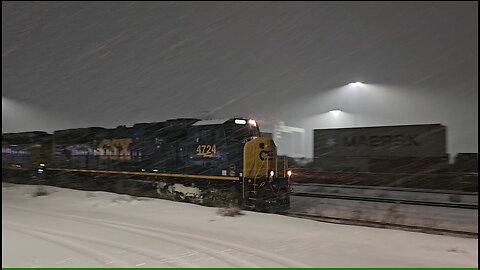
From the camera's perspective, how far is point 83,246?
22.6 ft

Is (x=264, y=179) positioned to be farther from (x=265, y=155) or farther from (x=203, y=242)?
(x=203, y=242)

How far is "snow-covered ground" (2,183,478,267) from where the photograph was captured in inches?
238

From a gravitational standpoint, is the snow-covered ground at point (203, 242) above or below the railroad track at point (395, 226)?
above

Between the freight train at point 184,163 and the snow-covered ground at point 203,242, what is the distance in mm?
3201

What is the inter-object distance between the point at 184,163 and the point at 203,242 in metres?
8.80

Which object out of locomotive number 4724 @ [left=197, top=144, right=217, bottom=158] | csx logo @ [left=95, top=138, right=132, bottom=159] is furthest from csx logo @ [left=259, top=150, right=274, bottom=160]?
csx logo @ [left=95, top=138, right=132, bottom=159]

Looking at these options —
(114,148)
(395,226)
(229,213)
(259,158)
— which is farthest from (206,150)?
(395,226)

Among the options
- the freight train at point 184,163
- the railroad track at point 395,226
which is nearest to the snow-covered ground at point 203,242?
the railroad track at point 395,226

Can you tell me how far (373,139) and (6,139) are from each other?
83.8 feet

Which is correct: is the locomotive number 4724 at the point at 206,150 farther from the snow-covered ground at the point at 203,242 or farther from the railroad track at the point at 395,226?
the railroad track at the point at 395,226

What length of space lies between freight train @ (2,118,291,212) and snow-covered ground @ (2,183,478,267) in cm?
320

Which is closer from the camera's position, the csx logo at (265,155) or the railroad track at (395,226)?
the railroad track at (395,226)

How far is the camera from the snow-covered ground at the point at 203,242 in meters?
6.05

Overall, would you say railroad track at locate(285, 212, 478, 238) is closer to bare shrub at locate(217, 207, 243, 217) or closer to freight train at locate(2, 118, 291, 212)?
freight train at locate(2, 118, 291, 212)
